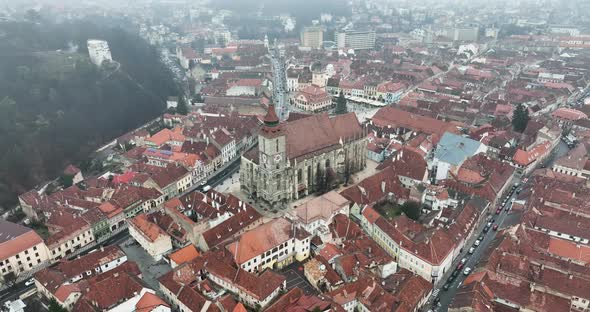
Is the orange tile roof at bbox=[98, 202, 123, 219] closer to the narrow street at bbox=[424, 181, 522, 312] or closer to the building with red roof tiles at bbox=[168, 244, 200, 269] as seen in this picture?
the building with red roof tiles at bbox=[168, 244, 200, 269]

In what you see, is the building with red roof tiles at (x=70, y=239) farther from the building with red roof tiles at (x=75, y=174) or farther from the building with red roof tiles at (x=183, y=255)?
the building with red roof tiles at (x=75, y=174)

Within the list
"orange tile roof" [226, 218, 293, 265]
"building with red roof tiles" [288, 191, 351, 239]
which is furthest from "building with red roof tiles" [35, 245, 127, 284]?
"building with red roof tiles" [288, 191, 351, 239]

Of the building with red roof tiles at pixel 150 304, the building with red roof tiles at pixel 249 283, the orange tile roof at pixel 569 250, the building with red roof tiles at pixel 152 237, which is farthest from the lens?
the building with red roof tiles at pixel 152 237

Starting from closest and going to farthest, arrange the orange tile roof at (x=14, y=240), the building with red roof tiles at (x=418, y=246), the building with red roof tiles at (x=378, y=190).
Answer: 1. the building with red roof tiles at (x=418, y=246)
2. the orange tile roof at (x=14, y=240)
3. the building with red roof tiles at (x=378, y=190)

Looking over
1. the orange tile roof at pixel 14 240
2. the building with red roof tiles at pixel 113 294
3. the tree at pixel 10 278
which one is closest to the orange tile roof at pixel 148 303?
the building with red roof tiles at pixel 113 294

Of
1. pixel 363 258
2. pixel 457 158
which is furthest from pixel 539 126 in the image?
pixel 363 258

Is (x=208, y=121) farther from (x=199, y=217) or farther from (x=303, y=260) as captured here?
(x=303, y=260)
